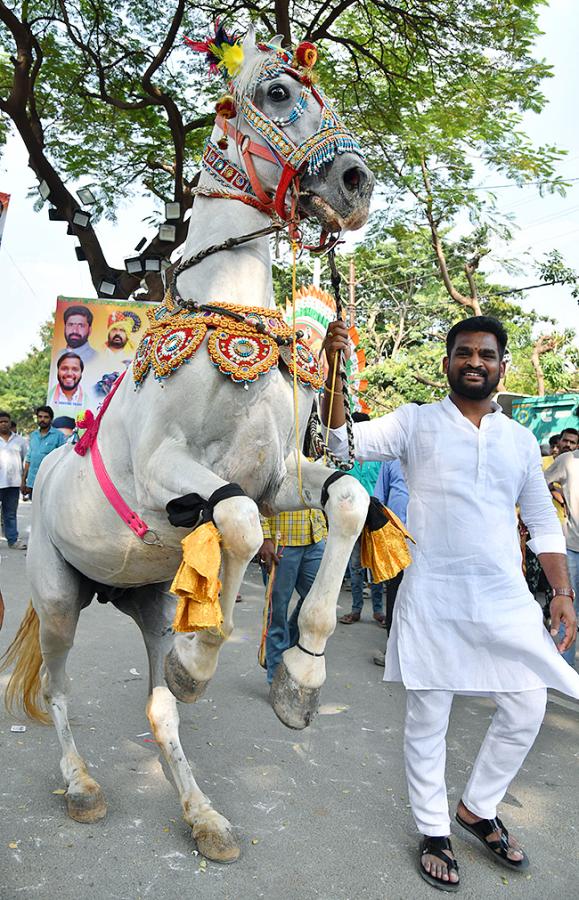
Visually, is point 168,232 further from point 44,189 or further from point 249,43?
point 249,43

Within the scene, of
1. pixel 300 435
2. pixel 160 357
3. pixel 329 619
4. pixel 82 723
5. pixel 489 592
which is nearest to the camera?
pixel 329 619

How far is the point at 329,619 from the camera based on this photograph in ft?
7.74

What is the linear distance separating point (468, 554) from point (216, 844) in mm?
1501

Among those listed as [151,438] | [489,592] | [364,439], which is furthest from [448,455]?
[151,438]

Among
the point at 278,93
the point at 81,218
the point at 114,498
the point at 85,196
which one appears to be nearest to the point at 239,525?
the point at 114,498

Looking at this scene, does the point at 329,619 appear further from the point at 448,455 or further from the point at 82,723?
the point at 82,723

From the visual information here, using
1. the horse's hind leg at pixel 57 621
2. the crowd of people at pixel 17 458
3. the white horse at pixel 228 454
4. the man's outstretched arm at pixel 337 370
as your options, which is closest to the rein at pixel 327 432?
the man's outstretched arm at pixel 337 370

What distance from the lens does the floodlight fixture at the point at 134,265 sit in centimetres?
1073

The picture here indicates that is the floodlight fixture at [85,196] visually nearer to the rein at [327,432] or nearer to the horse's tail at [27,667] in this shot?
the horse's tail at [27,667]

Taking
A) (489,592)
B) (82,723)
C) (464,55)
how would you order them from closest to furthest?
(489,592) < (82,723) < (464,55)

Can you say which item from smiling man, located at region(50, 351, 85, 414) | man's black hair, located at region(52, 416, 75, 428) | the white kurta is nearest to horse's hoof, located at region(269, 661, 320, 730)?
the white kurta

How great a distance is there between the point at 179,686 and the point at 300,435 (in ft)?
3.22

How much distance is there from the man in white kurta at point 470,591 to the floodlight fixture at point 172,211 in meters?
8.50

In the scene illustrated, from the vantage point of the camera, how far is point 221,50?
8.88ft
